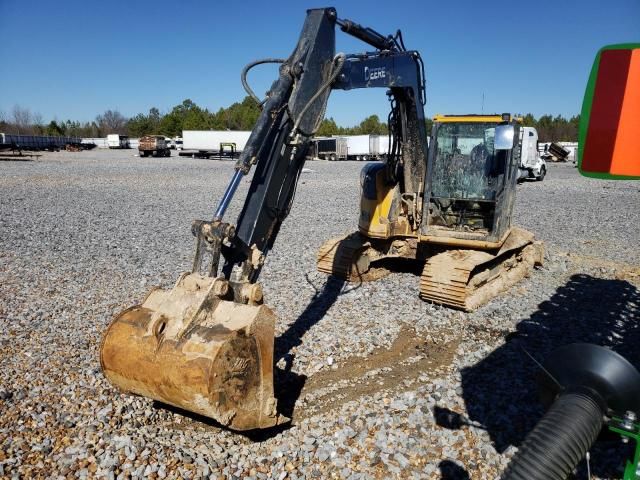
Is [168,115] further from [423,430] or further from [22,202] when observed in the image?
[423,430]

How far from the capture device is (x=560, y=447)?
90.5 inches

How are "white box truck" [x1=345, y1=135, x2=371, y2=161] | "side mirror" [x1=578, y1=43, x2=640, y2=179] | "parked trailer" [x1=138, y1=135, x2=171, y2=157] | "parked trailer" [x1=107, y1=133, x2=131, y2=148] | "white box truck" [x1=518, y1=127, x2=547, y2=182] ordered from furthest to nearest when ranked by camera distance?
"parked trailer" [x1=107, y1=133, x2=131, y2=148], "white box truck" [x1=345, y1=135, x2=371, y2=161], "parked trailer" [x1=138, y1=135, x2=171, y2=157], "white box truck" [x1=518, y1=127, x2=547, y2=182], "side mirror" [x1=578, y1=43, x2=640, y2=179]

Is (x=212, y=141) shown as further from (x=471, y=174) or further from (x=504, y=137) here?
(x=504, y=137)

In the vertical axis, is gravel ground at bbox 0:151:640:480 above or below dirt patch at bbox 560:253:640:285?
above

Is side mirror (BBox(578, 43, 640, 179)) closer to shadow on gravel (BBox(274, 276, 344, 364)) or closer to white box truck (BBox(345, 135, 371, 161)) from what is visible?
shadow on gravel (BBox(274, 276, 344, 364))

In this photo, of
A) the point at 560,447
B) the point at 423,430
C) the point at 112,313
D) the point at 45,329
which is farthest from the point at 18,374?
the point at 560,447

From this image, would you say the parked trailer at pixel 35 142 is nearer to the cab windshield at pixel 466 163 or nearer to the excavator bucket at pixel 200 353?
the cab windshield at pixel 466 163

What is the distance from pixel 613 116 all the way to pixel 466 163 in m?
6.47

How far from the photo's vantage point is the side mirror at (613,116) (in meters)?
1.72

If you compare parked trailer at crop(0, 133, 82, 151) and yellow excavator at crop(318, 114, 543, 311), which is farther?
parked trailer at crop(0, 133, 82, 151)

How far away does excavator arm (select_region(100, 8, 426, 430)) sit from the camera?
3455mm

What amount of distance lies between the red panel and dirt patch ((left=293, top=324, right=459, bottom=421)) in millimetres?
3481

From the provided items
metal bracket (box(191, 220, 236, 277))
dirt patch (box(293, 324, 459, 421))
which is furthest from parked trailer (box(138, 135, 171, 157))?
metal bracket (box(191, 220, 236, 277))

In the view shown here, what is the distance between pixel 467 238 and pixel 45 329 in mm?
5907
